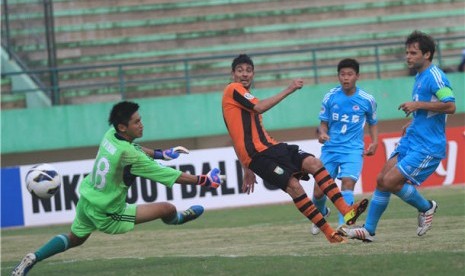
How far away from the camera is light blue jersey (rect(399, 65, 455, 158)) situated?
34.8 feet

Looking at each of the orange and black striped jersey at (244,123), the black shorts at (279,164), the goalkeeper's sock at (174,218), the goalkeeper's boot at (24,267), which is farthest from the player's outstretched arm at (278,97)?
the goalkeeper's boot at (24,267)

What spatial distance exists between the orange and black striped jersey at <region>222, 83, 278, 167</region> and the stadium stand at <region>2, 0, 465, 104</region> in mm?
15299

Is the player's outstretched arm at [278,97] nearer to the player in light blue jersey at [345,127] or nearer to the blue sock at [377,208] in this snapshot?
the blue sock at [377,208]

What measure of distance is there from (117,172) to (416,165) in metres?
3.18

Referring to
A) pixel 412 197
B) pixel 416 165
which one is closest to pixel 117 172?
pixel 416 165

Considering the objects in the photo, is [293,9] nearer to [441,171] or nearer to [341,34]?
[341,34]

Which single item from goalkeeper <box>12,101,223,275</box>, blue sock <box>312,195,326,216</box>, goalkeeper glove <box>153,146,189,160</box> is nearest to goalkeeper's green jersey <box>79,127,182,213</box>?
goalkeeper <box>12,101,223,275</box>

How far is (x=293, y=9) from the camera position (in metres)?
28.1

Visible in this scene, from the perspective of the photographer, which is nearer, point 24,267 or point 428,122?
point 24,267

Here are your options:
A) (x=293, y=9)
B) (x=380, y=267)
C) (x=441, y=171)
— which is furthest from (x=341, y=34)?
(x=380, y=267)

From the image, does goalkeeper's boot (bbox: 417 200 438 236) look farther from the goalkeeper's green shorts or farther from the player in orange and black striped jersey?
the goalkeeper's green shorts

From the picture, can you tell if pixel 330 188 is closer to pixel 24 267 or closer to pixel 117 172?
pixel 117 172

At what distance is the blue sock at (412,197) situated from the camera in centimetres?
1100

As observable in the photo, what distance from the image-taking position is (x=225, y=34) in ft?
90.8
